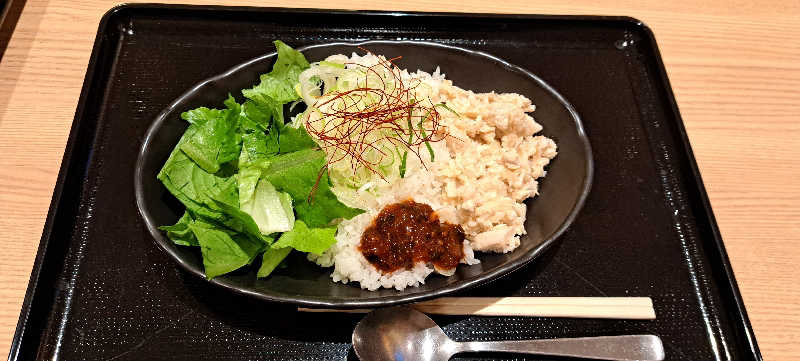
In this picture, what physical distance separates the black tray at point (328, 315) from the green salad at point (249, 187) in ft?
0.76

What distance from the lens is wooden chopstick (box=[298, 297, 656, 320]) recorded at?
74.1 inches

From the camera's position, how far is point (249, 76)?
7.68ft

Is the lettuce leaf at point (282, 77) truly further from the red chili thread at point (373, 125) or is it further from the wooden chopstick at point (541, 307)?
the wooden chopstick at point (541, 307)

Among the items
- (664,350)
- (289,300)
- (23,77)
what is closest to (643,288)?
(664,350)

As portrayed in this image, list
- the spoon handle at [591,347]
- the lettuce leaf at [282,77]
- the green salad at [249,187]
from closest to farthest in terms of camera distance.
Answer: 1. the spoon handle at [591,347]
2. the green salad at [249,187]
3. the lettuce leaf at [282,77]

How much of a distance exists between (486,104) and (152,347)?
1665 mm

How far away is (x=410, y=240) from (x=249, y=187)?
2.19 ft

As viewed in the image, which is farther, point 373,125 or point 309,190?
point 373,125

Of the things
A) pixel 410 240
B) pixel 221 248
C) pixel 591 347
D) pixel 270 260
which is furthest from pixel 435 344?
pixel 221 248

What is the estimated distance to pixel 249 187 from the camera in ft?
6.42

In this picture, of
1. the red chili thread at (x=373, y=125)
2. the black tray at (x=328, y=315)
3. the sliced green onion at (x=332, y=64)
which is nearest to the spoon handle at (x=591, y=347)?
the black tray at (x=328, y=315)

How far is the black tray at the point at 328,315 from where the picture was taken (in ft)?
5.97

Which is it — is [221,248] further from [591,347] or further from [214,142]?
[591,347]

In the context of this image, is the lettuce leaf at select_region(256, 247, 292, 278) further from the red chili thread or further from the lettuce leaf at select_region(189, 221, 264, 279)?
the red chili thread
